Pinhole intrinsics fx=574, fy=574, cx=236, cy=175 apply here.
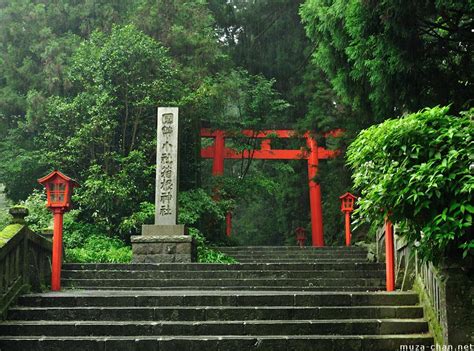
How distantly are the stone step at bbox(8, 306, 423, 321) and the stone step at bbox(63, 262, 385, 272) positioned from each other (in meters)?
3.06

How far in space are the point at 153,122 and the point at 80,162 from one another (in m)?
2.26

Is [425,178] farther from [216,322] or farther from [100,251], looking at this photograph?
[100,251]

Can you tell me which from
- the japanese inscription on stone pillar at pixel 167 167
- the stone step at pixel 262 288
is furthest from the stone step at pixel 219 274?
the japanese inscription on stone pillar at pixel 167 167

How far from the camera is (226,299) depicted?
739 cm

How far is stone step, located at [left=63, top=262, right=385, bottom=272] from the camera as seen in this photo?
1004 centimetres

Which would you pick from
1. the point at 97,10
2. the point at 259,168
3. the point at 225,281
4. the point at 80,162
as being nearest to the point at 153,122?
the point at 80,162

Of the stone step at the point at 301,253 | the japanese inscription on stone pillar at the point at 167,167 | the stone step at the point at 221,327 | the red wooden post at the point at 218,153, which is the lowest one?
the stone step at the point at 221,327

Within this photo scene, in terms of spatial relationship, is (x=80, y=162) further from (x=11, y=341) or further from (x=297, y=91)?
(x=11, y=341)

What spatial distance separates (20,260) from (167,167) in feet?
15.8

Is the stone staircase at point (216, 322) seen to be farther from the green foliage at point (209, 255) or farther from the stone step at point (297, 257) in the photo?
the stone step at point (297, 257)

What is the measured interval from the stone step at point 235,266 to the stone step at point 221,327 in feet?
11.0

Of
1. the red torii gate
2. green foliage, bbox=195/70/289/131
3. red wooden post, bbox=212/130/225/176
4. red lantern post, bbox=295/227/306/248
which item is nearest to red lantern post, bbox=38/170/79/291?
green foliage, bbox=195/70/289/131

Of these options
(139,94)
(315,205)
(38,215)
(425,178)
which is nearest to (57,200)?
(38,215)

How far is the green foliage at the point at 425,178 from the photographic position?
509 cm
